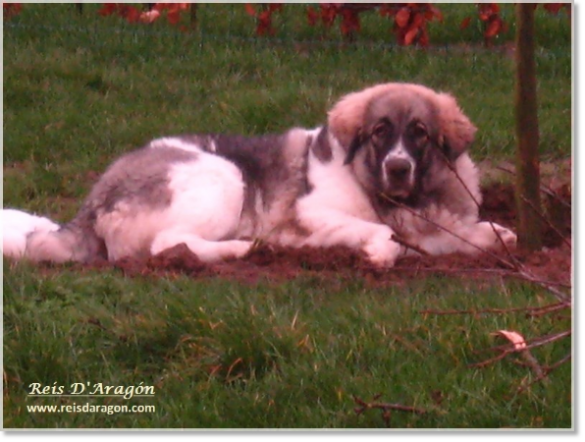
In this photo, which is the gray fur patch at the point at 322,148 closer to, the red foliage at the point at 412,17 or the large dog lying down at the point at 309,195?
the large dog lying down at the point at 309,195

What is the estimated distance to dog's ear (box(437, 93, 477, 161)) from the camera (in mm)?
7066

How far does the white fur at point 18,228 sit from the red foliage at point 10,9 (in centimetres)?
390

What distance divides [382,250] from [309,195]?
76cm

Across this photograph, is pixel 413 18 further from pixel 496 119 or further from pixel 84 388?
pixel 496 119

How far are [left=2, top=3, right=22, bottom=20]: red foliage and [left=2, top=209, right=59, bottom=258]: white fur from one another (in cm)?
390

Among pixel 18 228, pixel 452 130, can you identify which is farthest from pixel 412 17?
pixel 18 228

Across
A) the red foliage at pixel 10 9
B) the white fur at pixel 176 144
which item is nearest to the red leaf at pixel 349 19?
the white fur at pixel 176 144

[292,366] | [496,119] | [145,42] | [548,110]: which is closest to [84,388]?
[292,366]

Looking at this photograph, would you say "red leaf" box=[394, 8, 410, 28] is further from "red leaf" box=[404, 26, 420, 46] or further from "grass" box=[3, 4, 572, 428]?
"grass" box=[3, 4, 572, 428]

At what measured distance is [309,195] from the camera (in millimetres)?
7070

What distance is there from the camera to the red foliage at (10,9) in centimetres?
1042

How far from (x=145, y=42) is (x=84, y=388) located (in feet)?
23.1

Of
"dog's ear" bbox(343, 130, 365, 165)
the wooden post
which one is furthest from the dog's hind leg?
the wooden post

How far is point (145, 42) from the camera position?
11258 mm
